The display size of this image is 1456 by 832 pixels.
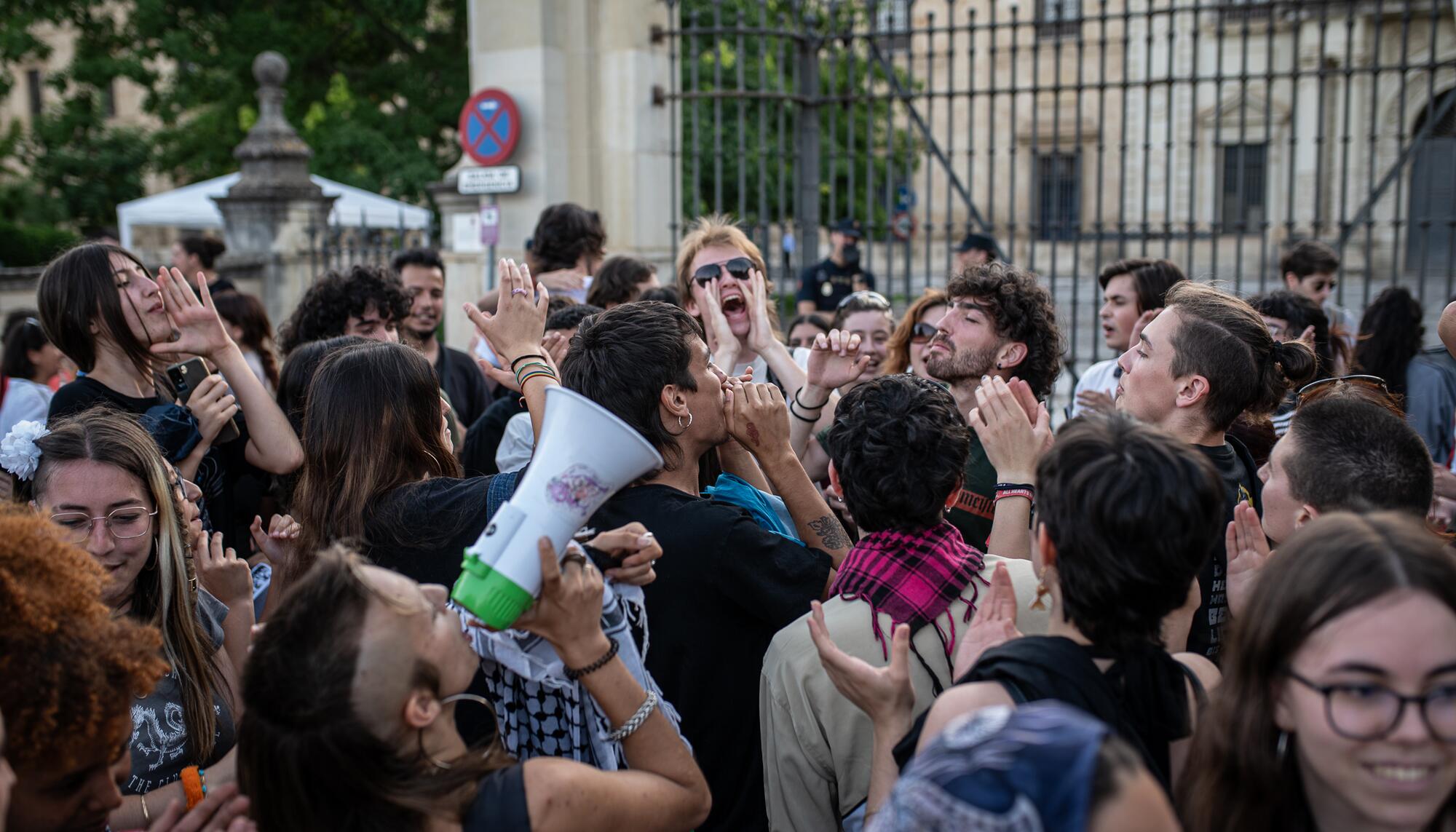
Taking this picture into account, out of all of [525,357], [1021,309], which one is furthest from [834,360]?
[525,357]

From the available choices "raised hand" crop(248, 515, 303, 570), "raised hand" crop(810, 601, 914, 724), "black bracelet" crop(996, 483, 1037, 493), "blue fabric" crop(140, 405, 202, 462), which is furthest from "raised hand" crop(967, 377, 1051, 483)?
"blue fabric" crop(140, 405, 202, 462)

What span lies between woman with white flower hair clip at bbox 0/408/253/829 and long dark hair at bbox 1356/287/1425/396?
16.6 feet

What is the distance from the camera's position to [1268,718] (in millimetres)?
1640

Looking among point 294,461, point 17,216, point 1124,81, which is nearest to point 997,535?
point 294,461

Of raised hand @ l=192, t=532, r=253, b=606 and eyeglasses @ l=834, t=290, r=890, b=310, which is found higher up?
eyeglasses @ l=834, t=290, r=890, b=310

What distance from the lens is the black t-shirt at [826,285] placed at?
831cm

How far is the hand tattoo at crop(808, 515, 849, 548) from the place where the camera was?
2.78 metres

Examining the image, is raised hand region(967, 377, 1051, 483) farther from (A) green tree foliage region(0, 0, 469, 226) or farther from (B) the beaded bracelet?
(A) green tree foliage region(0, 0, 469, 226)

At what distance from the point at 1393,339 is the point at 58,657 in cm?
560

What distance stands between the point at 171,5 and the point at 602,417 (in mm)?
19604

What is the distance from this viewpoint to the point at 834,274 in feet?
27.4

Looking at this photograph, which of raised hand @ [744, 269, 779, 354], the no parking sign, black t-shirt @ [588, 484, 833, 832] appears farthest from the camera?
the no parking sign

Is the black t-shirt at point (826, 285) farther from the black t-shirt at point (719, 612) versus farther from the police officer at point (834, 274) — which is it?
the black t-shirt at point (719, 612)

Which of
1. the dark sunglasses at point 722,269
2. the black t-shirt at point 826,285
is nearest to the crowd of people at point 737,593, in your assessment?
the dark sunglasses at point 722,269
